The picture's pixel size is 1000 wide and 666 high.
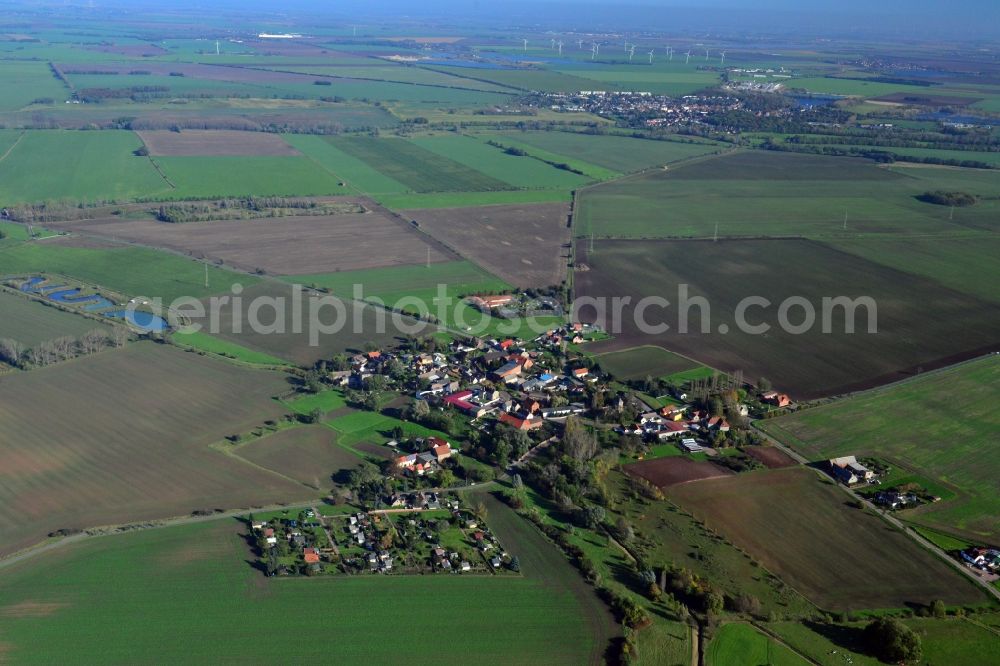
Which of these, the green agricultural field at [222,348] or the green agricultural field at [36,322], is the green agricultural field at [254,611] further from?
the green agricultural field at [36,322]

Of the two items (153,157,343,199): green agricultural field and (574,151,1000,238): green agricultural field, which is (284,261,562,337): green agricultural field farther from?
(153,157,343,199): green agricultural field

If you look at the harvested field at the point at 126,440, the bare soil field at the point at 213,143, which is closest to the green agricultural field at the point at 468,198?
the bare soil field at the point at 213,143

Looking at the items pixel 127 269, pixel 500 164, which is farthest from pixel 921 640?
pixel 500 164

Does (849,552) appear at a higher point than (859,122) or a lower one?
lower

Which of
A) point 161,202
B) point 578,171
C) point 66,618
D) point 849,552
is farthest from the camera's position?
point 578,171

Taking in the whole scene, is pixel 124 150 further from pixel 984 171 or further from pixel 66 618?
pixel 984 171

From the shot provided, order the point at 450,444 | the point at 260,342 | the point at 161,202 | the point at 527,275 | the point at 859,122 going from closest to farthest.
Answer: the point at 450,444 < the point at 260,342 < the point at 527,275 < the point at 161,202 < the point at 859,122

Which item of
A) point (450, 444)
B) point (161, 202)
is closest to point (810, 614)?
point (450, 444)
